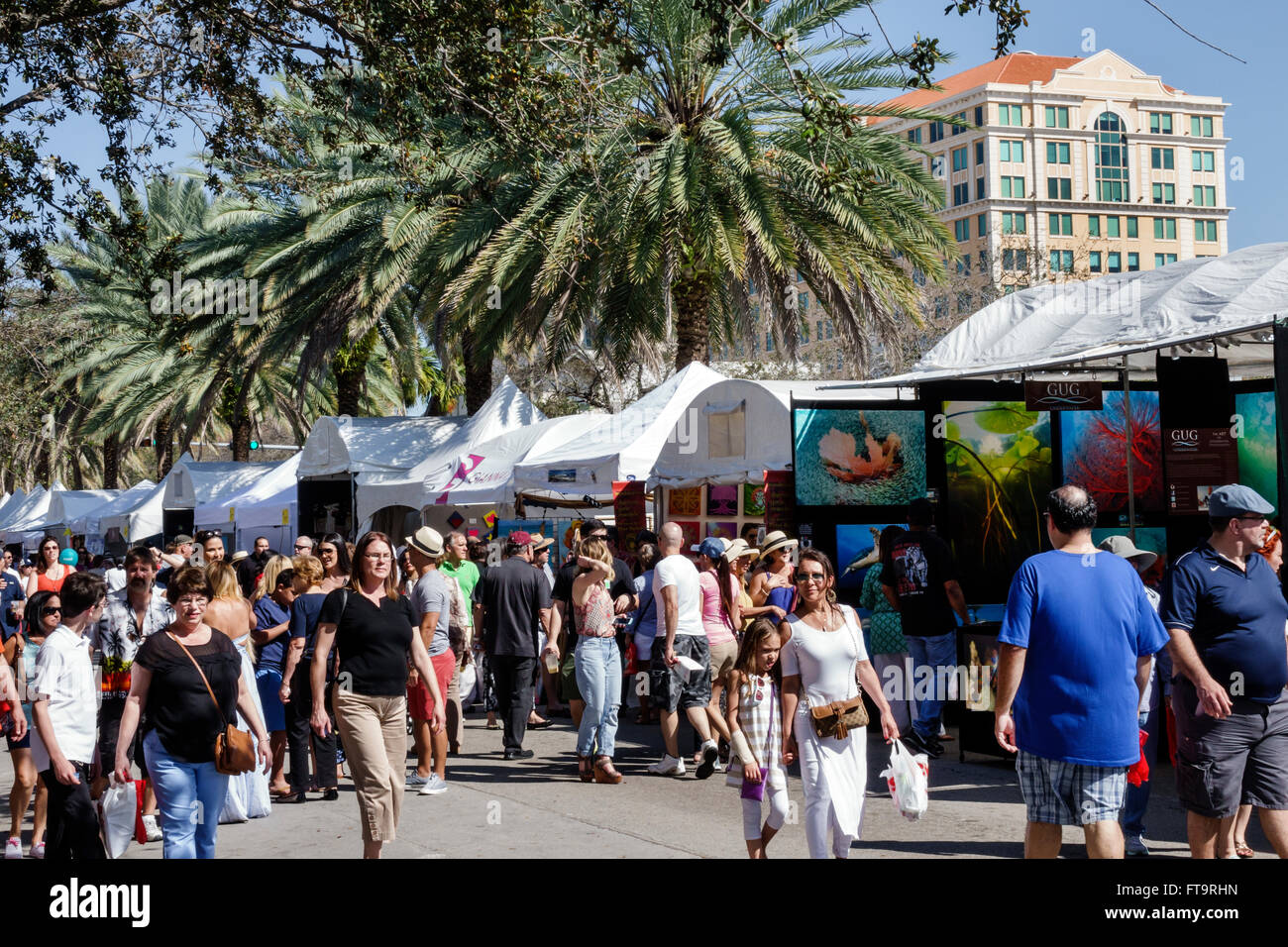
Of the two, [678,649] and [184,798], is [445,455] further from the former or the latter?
[184,798]

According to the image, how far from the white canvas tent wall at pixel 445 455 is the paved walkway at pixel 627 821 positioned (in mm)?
10291

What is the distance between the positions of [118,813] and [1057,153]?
98934mm

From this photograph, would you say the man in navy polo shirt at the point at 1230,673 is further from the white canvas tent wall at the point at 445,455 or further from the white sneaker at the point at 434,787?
the white canvas tent wall at the point at 445,455

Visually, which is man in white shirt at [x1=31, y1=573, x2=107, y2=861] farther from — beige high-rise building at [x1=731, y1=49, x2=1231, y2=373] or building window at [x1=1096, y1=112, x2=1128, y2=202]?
building window at [x1=1096, y1=112, x2=1128, y2=202]

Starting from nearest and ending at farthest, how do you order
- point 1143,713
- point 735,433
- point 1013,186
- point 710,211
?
point 1143,713 → point 735,433 → point 710,211 → point 1013,186

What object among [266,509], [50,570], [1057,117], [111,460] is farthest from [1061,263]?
[1057,117]

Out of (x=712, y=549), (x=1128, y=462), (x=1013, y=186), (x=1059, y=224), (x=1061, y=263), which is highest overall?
(x=1013, y=186)

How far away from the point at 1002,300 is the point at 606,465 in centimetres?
522

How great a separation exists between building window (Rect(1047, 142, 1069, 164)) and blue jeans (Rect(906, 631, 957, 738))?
3654 inches

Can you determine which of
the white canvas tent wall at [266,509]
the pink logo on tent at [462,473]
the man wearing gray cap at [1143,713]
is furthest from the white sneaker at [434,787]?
the white canvas tent wall at [266,509]

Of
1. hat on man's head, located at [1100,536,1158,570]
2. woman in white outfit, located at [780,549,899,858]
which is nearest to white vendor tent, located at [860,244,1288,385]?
hat on man's head, located at [1100,536,1158,570]

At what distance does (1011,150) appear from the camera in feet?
312
